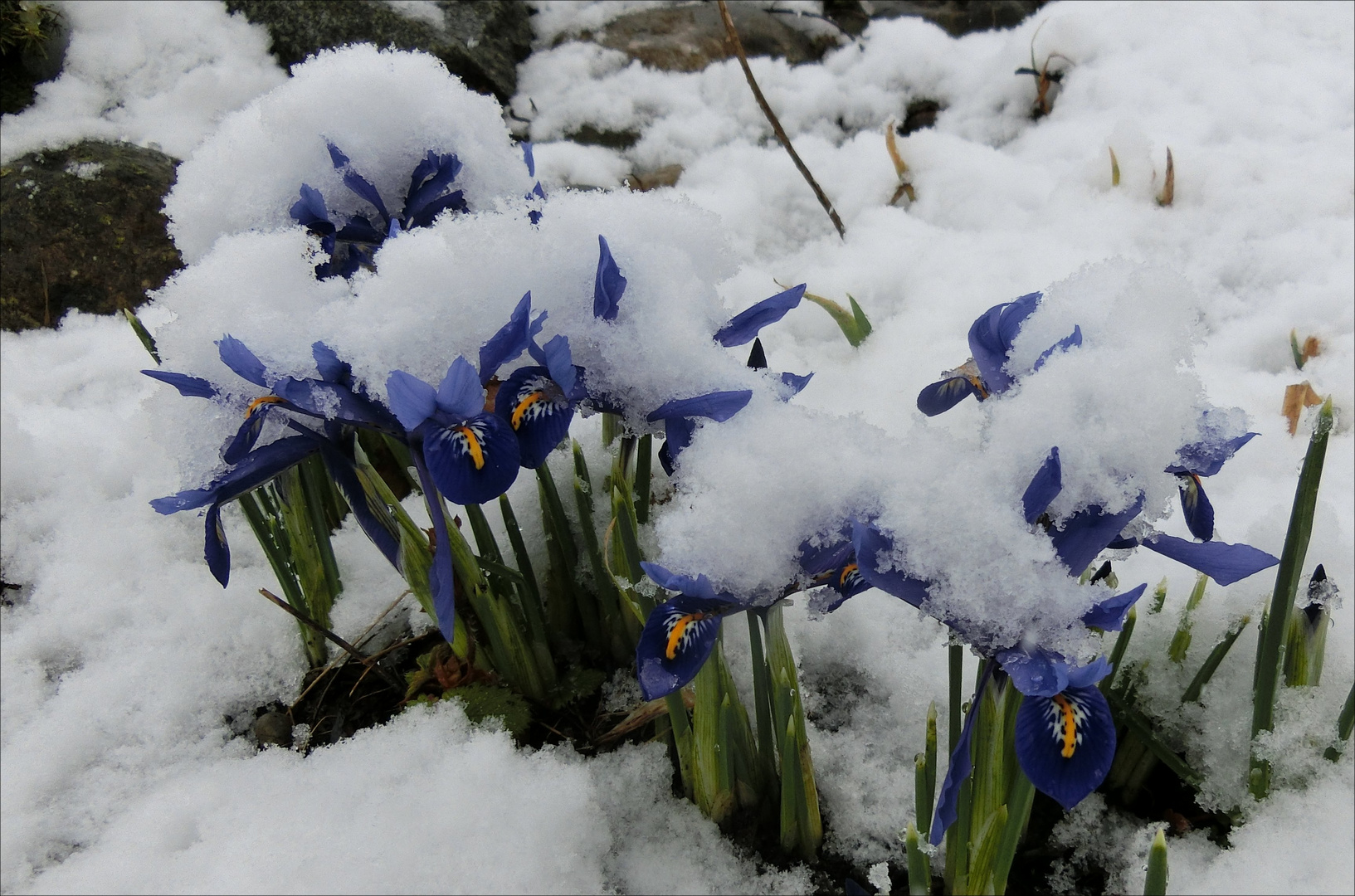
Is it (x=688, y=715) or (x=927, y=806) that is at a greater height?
(x=927, y=806)

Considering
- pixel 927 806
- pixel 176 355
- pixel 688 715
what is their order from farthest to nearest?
pixel 688 715
pixel 176 355
pixel 927 806

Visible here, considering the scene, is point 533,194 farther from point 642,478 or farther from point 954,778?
point 954,778

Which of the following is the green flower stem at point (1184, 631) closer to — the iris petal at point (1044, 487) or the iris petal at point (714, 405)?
the iris petal at point (1044, 487)

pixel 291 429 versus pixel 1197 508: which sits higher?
pixel 291 429

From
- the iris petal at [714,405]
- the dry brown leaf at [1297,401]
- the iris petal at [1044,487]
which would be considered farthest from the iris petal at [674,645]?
the dry brown leaf at [1297,401]

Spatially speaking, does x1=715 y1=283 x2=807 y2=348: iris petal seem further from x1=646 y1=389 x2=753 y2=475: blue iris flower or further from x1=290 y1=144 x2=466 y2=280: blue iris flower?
x1=290 y1=144 x2=466 y2=280: blue iris flower

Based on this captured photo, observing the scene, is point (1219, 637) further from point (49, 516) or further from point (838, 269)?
point (49, 516)

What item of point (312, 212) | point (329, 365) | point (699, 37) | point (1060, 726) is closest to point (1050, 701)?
point (1060, 726)

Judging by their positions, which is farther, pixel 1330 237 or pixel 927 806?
pixel 1330 237

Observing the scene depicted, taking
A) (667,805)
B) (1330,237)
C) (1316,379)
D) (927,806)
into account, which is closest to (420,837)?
(667,805)
